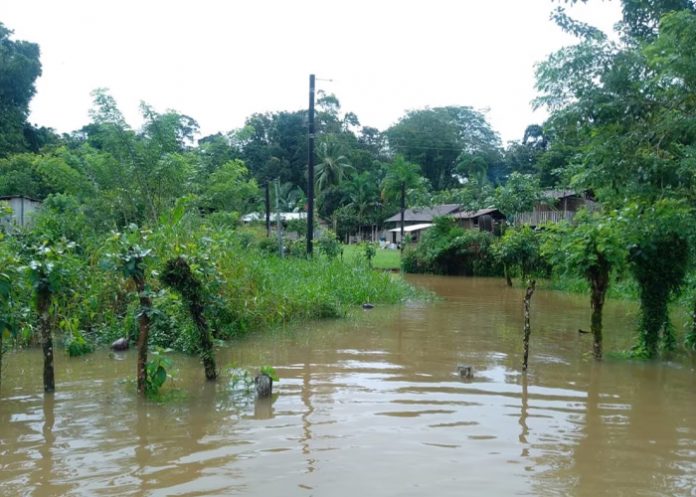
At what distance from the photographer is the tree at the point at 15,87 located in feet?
117

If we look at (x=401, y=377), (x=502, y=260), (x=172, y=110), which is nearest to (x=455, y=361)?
(x=401, y=377)

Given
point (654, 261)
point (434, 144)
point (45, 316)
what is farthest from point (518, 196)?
point (434, 144)

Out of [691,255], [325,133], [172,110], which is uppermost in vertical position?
[325,133]

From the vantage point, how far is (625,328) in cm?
1236

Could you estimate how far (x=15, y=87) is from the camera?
37.2 metres

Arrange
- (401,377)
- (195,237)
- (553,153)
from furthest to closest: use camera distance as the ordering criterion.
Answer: (553,153)
(195,237)
(401,377)

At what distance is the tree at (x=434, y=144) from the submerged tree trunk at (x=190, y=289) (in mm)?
56381

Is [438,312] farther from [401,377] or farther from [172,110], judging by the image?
[172,110]

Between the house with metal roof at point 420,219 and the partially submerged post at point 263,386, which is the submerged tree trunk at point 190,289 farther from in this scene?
the house with metal roof at point 420,219

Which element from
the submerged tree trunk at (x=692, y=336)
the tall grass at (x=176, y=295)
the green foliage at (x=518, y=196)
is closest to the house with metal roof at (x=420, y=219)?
the green foliage at (x=518, y=196)

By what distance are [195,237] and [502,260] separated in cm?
1459

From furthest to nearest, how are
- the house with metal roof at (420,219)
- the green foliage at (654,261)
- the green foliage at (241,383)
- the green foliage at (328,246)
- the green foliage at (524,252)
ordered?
the house with metal roof at (420,219)
the green foliage at (328,246)
the green foliage at (524,252)
the green foliage at (654,261)
the green foliage at (241,383)

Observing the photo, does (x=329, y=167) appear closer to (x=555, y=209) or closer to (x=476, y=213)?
(x=476, y=213)

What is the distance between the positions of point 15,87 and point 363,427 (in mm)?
38943
